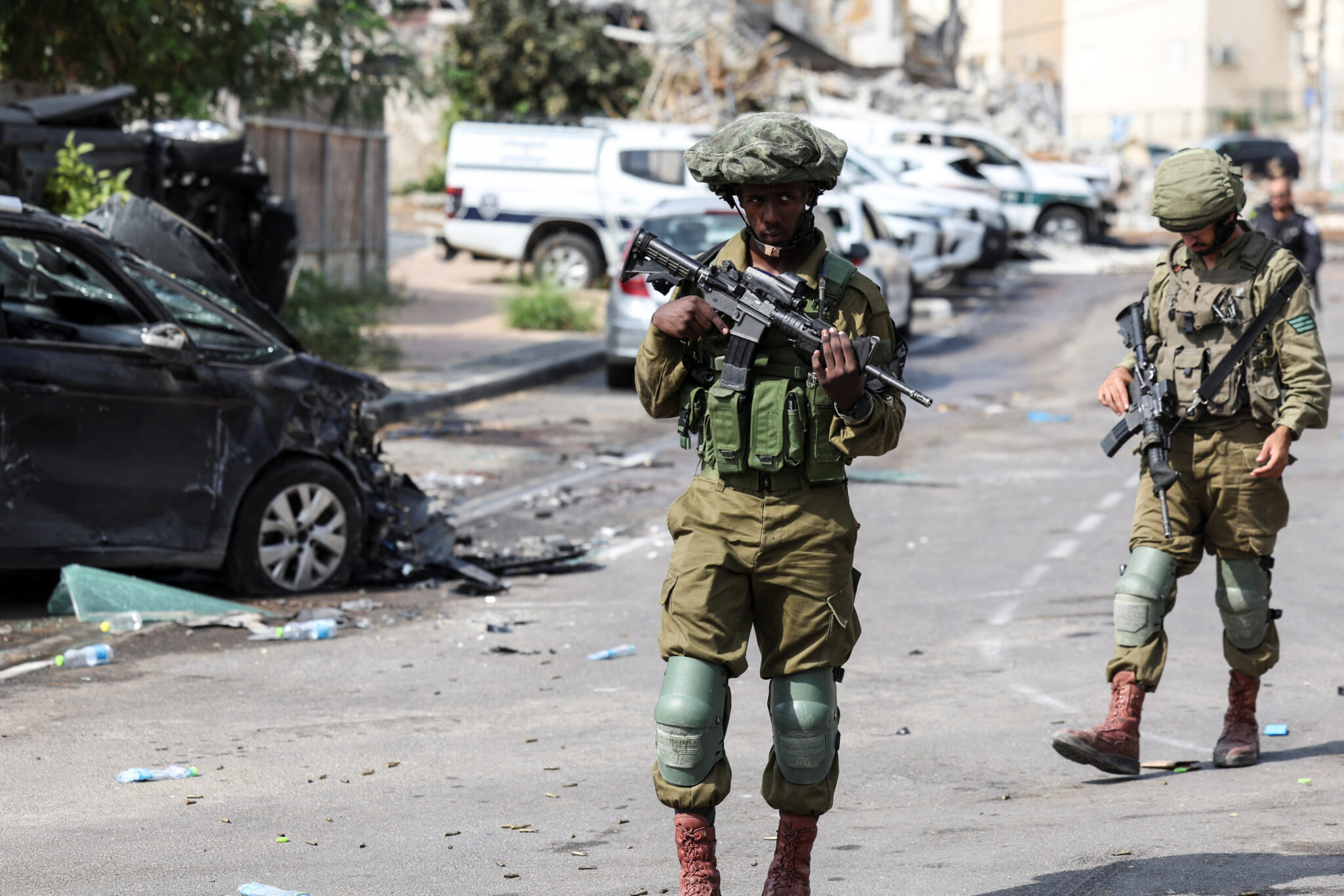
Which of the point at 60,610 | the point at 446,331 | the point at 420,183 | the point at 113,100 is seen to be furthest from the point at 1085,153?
the point at 60,610

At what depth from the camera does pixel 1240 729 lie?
5395 millimetres

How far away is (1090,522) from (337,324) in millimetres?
8263

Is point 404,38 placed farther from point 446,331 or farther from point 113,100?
point 113,100

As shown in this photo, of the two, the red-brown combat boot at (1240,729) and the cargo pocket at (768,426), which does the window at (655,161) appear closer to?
the red-brown combat boot at (1240,729)

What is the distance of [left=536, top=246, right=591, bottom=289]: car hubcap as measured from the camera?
23016 millimetres

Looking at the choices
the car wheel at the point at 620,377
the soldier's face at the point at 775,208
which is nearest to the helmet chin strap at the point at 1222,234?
the soldier's face at the point at 775,208

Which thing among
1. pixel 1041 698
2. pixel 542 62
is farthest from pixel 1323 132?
pixel 1041 698

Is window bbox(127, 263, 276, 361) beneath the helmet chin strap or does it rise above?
beneath

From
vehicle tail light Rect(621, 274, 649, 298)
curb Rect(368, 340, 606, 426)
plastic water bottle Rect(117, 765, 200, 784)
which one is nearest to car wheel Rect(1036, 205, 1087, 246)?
curb Rect(368, 340, 606, 426)

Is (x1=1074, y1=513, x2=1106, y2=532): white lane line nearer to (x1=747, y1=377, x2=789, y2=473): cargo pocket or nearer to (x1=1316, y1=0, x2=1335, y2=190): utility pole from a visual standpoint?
(x1=747, y1=377, x2=789, y2=473): cargo pocket

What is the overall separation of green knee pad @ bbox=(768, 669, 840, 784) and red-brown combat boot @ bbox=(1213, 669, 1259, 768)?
6.58ft

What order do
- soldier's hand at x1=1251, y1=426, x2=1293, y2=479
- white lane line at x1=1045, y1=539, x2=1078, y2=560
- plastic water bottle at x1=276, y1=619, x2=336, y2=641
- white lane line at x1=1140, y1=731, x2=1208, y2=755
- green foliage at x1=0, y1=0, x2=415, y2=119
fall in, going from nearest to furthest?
soldier's hand at x1=1251, y1=426, x2=1293, y2=479 < white lane line at x1=1140, y1=731, x2=1208, y2=755 < plastic water bottle at x1=276, y1=619, x2=336, y2=641 < white lane line at x1=1045, y1=539, x2=1078, y2=560 < green foliage at x1=0, y1=0, x2=415, y2=119

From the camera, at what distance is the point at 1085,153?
47.4 meters

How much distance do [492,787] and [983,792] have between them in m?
1.43
